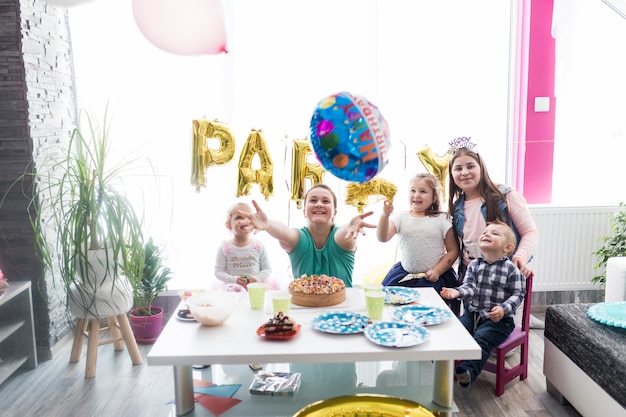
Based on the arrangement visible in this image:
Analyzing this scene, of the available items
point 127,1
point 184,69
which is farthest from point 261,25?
point 127,1

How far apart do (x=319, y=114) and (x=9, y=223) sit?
1.93 meters

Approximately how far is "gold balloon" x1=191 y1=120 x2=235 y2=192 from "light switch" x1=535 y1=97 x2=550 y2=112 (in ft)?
6.78

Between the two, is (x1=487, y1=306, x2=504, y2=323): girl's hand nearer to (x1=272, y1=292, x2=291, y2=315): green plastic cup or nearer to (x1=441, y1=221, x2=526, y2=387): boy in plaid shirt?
(x1=441, y1=221, x2=526, y2=387): boy in plaid shirt

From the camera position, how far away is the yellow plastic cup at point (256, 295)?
2.19 m

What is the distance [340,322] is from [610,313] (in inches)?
46.8

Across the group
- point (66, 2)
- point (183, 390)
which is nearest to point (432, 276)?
point (183, 390)

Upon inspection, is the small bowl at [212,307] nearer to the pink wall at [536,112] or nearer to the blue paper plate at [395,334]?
the blue paper plate at [395,334]

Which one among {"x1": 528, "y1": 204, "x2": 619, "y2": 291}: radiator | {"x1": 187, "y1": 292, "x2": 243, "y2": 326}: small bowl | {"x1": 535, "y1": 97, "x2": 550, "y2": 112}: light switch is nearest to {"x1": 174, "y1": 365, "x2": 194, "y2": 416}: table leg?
{"x1": 187, "y1": 292, "x2": 243, "y2": 326}: small bowl

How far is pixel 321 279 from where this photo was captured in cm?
230

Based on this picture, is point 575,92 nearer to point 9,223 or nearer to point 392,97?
point 392,97

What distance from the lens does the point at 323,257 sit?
2.66 meters

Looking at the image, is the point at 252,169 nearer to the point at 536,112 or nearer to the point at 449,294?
the point at 449,294

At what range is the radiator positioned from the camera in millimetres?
3588

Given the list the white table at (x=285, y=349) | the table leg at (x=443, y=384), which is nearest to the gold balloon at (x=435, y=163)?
the white table at (x=285, y=349)
